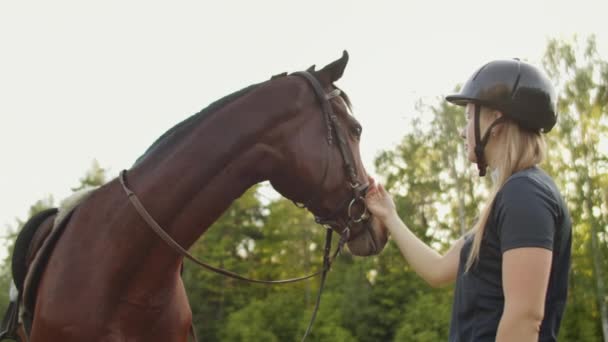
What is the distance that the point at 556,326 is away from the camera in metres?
2.17

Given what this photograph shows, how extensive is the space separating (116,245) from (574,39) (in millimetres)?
28860

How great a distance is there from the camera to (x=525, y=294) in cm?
182

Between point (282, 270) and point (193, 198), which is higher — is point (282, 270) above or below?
below

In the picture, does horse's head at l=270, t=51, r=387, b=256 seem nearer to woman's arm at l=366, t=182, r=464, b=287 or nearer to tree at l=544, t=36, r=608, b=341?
woman's arm at l=366, t=182, r=464, b=287

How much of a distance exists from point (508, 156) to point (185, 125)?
1716 mm

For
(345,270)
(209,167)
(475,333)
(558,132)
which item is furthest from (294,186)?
(345,270)

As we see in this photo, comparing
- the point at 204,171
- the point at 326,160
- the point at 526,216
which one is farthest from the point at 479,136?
the point at 204,171

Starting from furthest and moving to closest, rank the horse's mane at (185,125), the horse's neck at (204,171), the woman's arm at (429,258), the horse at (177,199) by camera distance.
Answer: the horse's mane at (185,125), the horse's neck at (204,171), the horse at (177,199), the woman's arm at (429,258)

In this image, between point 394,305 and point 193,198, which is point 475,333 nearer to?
point 193,198

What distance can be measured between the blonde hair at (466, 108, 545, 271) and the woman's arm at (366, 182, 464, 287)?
472mm

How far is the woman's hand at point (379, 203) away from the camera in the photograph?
122 inches

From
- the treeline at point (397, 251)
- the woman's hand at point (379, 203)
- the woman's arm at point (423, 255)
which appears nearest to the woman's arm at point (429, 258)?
the woman's arm at point (423, 255)

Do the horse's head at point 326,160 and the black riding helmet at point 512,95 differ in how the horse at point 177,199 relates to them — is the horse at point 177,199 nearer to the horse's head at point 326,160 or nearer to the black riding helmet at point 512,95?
the horse's head at point 326,160

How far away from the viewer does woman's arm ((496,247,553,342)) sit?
5.95 ft
